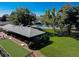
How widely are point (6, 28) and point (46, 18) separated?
Answer: 2.26 metres

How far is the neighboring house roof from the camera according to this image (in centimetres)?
831

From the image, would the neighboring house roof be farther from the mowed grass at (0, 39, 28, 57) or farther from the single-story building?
the mowed grass at (0, 39, 28, 57)

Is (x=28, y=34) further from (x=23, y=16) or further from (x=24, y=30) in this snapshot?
(x=23, y=16)

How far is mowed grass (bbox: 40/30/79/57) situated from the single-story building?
495 mm

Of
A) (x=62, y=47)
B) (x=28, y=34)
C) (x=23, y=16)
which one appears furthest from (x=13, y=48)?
(x=62, y=47)

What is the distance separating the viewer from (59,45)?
8008 mm

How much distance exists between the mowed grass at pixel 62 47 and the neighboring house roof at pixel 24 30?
902 millimetres

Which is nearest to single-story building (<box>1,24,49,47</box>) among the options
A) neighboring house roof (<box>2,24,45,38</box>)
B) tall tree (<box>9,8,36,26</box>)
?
neighboring house roof (<box>2,24,45,38</box>)

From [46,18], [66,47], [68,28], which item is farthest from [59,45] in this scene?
[46,18]

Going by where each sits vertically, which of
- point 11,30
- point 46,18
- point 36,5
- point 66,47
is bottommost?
point 66,47

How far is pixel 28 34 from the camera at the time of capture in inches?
331

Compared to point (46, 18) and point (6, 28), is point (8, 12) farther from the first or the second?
point (46, 18)

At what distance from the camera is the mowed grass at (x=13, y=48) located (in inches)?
296

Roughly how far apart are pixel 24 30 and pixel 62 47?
7.47ft
